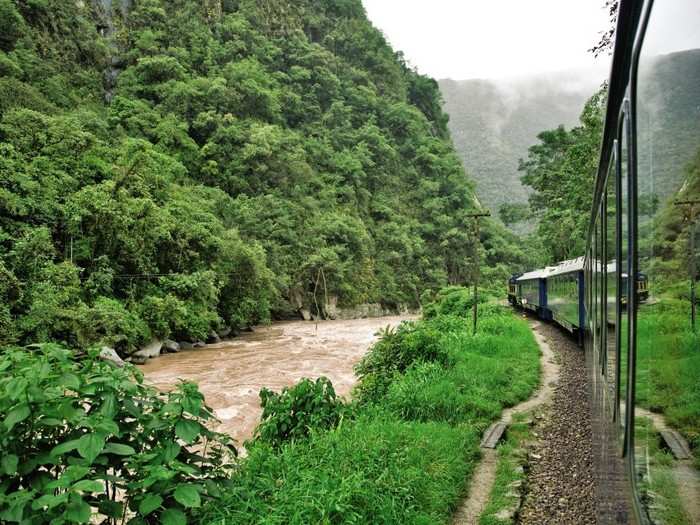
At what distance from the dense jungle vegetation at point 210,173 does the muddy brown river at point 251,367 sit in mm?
2037

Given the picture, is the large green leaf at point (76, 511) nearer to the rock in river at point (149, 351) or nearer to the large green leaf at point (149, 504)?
the large green leaf at point (149, 504)

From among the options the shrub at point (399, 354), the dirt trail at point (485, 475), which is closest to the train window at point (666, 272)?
the dirt trail at point (485, 475)

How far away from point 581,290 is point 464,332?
3.95 metres

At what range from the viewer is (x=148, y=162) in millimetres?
23922

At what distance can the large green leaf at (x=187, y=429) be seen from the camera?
2782 millimetres

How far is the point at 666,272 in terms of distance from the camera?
123 cm

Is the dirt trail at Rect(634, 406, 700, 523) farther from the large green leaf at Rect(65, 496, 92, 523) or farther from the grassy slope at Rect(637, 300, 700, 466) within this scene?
the large green leaf at Rect(65, 496, 92, 523)

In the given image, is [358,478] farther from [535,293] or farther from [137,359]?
[535,293]

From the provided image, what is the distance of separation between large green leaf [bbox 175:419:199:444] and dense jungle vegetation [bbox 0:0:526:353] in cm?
1484

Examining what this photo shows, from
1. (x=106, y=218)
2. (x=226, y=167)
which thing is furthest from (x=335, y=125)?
(x=106, y=218)

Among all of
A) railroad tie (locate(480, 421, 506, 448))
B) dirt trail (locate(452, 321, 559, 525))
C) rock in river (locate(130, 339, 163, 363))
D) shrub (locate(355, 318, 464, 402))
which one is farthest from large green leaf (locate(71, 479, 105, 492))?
rock in river (locate(130, 339, 163, 363))

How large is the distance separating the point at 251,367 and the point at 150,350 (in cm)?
512

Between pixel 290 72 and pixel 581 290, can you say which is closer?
pixel 581 290

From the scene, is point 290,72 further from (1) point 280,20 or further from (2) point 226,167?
(2) point 226,167
